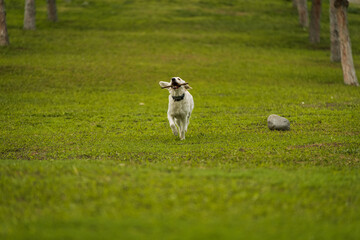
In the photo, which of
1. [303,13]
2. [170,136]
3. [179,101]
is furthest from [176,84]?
[303,13]

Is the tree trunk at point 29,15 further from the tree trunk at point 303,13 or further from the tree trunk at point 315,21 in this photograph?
the tree trunk at point 303,13

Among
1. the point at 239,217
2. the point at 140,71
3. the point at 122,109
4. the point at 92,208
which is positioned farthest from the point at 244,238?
the point at 140,71

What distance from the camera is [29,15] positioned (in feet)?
158

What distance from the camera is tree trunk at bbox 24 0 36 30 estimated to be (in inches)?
1868

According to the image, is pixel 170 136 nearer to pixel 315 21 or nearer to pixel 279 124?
pixel 279 124

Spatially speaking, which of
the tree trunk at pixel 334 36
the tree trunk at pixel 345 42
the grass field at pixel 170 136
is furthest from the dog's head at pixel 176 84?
the tree trunk at pixel 334 36

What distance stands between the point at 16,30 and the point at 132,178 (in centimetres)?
4352

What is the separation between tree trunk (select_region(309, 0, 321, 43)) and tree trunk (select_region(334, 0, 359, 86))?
16580 millimetres

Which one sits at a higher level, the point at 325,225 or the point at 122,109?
the point at 325,225

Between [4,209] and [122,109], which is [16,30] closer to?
[122,109]

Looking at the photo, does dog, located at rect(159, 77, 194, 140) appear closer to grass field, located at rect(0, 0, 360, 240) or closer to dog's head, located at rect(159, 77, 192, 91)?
dog's head, located at rect(159, 77, 192, 91)

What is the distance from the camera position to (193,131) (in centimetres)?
1948

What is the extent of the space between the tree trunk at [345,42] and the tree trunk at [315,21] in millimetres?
16580

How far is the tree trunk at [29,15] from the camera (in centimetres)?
4744
